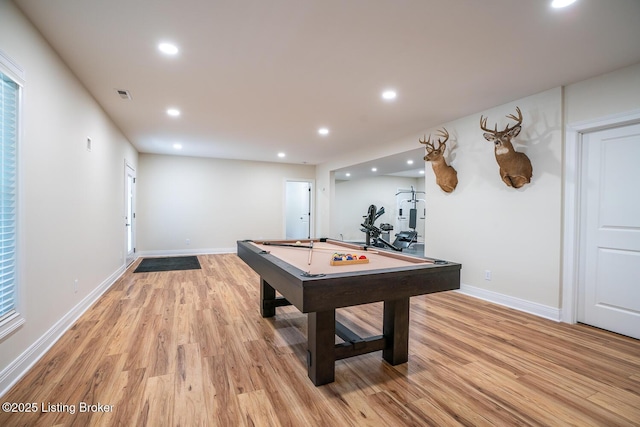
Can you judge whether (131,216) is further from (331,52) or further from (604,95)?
(604,95)

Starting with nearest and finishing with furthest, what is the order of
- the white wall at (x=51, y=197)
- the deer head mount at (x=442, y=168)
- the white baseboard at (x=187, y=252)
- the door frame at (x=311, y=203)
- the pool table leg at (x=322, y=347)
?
the pool table leg at (x=322, y=347) → the white wall at (x=51, y=197) → the deer head mount at (x=442, y=168) → the white baseboard at (x=187, y=252) → the door frame at (x=311, y=203)

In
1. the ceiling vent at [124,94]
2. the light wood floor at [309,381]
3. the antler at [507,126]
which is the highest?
the ceiling vent at [124,94]

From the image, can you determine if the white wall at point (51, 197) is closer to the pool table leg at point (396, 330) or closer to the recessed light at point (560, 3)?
the pool table leg at point (396, 330)

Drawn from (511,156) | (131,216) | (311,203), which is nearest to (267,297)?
(511,156)

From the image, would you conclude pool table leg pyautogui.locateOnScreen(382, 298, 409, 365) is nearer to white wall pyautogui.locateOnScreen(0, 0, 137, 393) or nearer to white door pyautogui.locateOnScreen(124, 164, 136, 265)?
white wall pyautogui.locateOnScreen(0, 0, 137, 393)

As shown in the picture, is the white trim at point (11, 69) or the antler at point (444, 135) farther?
the antler at point (444, 135)

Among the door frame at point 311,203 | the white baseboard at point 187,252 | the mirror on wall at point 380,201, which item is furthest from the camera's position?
the mirror on wall at point 380,201

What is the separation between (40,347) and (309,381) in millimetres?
2052

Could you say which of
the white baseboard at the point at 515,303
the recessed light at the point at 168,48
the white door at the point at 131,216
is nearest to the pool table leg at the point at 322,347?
the recessed light at the point at 168,48

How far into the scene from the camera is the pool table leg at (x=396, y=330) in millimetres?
2168

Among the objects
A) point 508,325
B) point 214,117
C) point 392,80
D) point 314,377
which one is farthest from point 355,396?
point 214,117

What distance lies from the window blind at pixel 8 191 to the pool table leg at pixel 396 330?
2.46 meters

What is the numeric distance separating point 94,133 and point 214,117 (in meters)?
1.44

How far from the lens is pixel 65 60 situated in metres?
2.67
